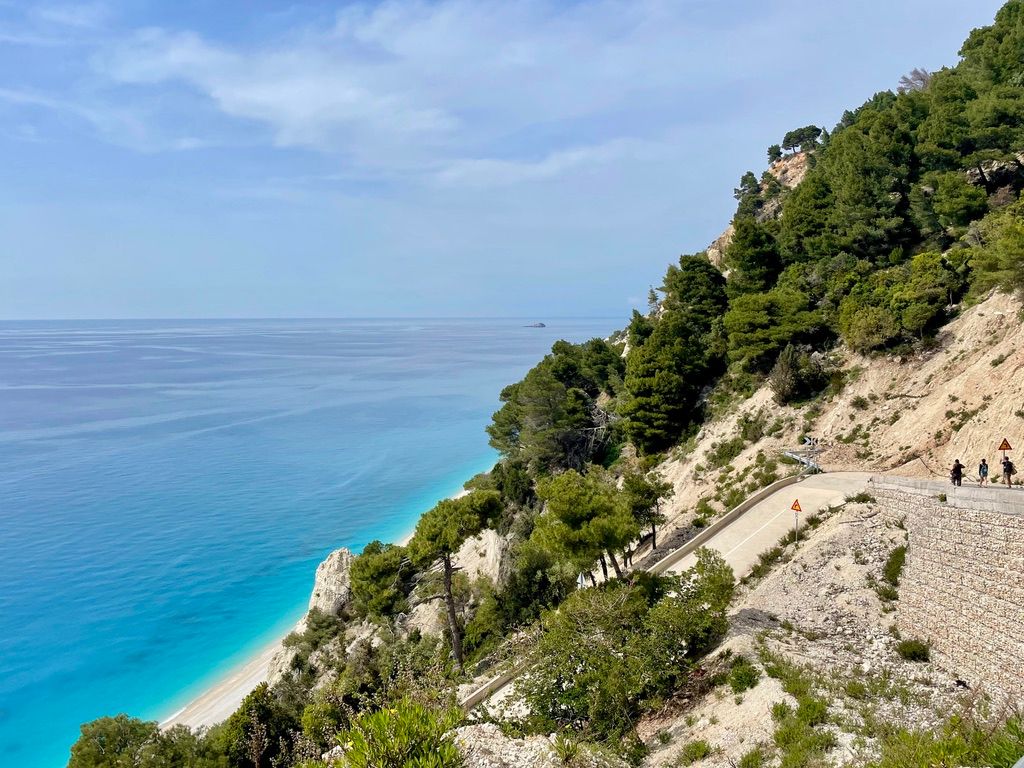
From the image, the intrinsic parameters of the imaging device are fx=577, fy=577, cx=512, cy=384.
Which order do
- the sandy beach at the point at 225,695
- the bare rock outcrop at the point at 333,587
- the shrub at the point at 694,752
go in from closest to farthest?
the shrub at the point at 694,752
the sandy beach at the point at 225,695
the bare rock outcrop at the point at 333,587

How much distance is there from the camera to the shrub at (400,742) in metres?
6.66

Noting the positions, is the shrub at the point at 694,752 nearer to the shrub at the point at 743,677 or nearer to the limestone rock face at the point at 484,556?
the shrub at the point at 743,677

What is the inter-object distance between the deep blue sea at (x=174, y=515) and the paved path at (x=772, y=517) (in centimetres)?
2068

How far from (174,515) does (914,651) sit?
134ft

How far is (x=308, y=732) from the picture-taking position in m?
12.5

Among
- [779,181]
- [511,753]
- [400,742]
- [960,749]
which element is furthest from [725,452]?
[779,181]

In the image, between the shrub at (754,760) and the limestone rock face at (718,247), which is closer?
the shrub at (754,760)

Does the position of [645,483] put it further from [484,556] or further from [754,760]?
[754,760]

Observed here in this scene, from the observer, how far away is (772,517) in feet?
59.9

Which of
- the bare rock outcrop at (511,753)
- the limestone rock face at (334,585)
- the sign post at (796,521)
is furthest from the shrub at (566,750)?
the limestone rock face at (334,585)

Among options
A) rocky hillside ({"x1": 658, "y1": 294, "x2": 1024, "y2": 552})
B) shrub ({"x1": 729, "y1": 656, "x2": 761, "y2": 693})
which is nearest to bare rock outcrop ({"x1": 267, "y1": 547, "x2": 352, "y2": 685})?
rocky hillside ({"x1": 658, "y1": 294, "x2": 1024, "y2": 552})

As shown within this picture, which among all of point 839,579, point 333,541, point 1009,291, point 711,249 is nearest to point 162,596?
point 333,541

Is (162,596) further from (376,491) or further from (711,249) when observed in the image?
(711,249)

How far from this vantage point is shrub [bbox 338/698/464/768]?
6.66m
